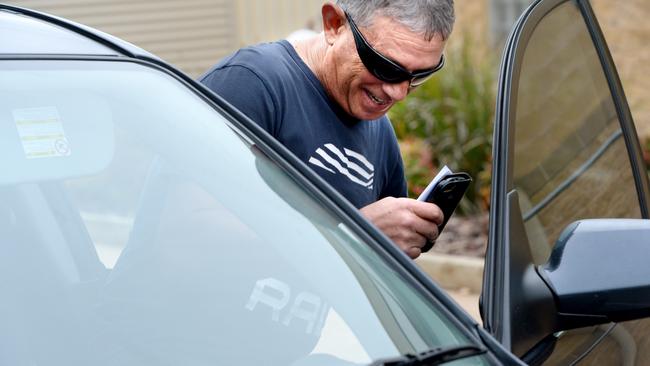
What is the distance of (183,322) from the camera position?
1827mm

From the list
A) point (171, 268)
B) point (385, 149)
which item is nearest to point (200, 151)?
point (171, 268)

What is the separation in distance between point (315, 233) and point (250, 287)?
0.16 m

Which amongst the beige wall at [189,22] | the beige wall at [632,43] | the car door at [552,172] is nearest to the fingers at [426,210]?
the car door at [552,172]

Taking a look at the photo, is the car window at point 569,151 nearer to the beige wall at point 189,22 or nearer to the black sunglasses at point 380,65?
the black sunglasses at point 380,65

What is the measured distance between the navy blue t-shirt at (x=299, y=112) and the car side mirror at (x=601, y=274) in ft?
2.31

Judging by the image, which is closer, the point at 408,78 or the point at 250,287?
the point at 250,287

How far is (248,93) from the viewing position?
258 centimetres

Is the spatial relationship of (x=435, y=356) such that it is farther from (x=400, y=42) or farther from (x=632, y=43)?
(x=632, y=43)

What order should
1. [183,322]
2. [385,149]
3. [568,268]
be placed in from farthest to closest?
[385,149], [568,268], [183,322]

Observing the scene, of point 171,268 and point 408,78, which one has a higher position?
point 408,78

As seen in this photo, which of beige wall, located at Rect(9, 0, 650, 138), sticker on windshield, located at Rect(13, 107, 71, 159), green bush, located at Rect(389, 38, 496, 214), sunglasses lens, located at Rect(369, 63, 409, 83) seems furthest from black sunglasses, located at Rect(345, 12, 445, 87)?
beige wall, located at Rect(9, 0, 650, 138)

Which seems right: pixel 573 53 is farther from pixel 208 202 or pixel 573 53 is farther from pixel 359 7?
pixel 208 202

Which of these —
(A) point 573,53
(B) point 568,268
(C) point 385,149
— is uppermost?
(A) point 573,53

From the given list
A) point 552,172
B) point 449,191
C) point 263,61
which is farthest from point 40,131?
point 552,172
